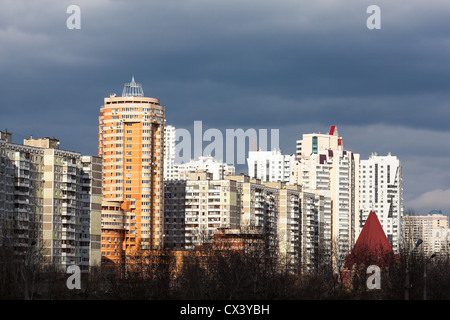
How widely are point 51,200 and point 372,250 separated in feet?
108

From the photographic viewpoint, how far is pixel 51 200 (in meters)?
103

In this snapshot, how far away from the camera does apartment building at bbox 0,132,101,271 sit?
97688 mm

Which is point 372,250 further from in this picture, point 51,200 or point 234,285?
point 51,200

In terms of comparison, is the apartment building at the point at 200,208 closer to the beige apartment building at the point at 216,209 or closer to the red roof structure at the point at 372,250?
the beige apartment building at the point at 216,209

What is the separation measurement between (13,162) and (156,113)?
3447 centimetres

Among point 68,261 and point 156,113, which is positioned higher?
point 156,113

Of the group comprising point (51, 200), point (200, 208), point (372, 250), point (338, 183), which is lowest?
point (372, 250)

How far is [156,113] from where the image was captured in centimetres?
13062

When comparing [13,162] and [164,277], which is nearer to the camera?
[164,277]

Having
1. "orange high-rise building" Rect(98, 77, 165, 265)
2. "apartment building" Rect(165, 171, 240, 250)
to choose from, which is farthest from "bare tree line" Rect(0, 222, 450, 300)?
"apartment building" Rect(165, 171, 240, 250)

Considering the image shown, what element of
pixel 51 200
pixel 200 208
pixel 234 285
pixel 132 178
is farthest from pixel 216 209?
pixel 234 285

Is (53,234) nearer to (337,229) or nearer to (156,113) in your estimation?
(156,113)
